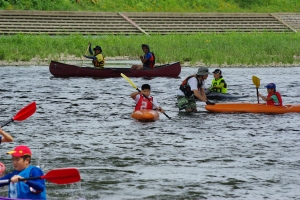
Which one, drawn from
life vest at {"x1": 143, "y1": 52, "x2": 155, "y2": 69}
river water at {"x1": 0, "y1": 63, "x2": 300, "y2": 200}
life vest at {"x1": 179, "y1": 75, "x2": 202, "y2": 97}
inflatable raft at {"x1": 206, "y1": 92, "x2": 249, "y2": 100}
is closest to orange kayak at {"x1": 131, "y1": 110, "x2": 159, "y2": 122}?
river water at {"x1": 0, "y1": 63, "x2": 300, "y2": 200}

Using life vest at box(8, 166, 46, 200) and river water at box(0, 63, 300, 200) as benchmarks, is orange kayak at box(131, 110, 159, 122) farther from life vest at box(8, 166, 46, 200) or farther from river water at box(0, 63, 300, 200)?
life vest at box(8, 166, 46, 200)

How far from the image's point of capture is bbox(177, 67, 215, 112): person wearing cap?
20.6 meters

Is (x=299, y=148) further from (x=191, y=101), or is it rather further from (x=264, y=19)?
(x=264, y=19)

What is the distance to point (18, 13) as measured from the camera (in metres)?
48.6

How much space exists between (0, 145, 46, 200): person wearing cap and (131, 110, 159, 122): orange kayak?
9936 millimetres

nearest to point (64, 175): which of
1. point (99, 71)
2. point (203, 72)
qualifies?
point (203, 72)

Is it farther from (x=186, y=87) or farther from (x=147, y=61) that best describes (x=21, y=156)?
(x=147, y=61)

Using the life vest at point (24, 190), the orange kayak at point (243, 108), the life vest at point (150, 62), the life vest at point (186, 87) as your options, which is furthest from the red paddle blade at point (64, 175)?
the life vest at point (150, 62)

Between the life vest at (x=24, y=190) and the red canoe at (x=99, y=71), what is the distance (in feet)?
70.2

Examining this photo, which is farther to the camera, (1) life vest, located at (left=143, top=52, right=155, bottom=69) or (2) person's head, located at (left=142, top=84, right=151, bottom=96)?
(1) life vest, located at (left=143, top=52, right=155, bottom=69)

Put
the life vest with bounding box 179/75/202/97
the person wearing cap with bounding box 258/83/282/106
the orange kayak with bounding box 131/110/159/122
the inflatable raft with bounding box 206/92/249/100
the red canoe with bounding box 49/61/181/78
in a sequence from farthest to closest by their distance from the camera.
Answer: the red canoe with bounding box 49/61/181/78
the inflatable raft with bounding box 206/92/249/100
the person wearing cap with bounding box 258/83/282/106
the life vest with bounding box 179/75/202/97
the orange kayak with bounding box 131/110/159/122

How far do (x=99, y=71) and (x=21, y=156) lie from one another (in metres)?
22.4

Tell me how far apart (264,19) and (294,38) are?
11.1 metres

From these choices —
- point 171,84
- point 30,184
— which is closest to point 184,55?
point 171,84
